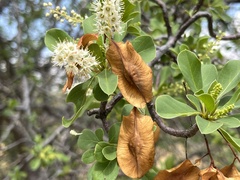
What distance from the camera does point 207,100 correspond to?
0.93 meters

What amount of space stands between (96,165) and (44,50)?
3176 millimetres

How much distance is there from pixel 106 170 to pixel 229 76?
49cm

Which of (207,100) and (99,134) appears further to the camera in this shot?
(99,134)

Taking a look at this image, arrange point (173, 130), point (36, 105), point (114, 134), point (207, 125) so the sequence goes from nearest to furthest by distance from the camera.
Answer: point (207, 125), point (173, 130), point (114, 134), point (36, 105)

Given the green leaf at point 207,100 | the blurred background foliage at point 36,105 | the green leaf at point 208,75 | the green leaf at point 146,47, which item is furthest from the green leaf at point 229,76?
the blurred background foliage at point 36,105

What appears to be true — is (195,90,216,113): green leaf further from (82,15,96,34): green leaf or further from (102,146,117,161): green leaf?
(82,15,96,34): green leaf

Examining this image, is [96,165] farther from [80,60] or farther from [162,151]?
[162,151]

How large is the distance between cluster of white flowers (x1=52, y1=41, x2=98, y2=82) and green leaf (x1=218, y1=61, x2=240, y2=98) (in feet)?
1.39

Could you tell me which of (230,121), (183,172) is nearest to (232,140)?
(230,121)

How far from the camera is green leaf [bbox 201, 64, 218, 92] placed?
3.61 ft

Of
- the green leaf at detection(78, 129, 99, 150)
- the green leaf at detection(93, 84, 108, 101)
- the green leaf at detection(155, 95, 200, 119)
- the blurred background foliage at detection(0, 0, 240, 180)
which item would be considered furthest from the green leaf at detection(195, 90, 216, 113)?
the blurred background foliage at detection(0, 0, 240, 180)

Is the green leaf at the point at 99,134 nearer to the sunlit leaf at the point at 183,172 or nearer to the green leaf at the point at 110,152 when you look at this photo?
the green leaf at the point at 110,152

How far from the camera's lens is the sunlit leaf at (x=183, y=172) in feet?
3.09

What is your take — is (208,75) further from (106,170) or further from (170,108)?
(106,170)
